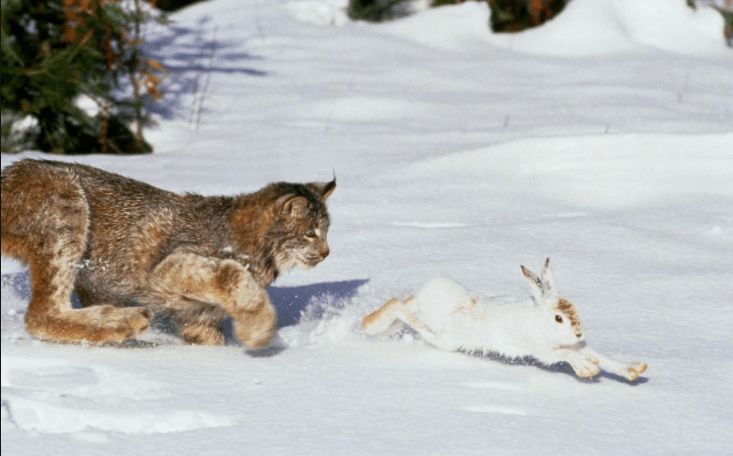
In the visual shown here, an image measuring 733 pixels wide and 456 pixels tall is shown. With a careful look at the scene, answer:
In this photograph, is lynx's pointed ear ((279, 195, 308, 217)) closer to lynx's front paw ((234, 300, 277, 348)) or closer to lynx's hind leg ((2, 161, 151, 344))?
lynx's front paw ((234, 300, 277, 348))

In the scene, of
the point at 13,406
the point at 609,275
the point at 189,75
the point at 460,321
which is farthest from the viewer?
the point at 189,75

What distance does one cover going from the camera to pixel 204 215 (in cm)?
404

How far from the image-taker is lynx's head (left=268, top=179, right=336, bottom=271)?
156 inches

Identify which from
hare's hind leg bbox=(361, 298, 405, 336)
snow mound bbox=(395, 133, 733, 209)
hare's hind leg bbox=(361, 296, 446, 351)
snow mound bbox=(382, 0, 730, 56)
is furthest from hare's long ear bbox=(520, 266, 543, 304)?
snow mound bbox=(382, 0, 730, 56)

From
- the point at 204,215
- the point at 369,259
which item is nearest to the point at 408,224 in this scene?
the point at 369,259

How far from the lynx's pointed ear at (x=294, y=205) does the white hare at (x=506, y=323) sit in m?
0.57

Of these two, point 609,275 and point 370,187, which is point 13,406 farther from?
point 370,187

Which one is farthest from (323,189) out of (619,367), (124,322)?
(619,367)

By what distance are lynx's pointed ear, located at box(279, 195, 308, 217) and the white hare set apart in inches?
22.4

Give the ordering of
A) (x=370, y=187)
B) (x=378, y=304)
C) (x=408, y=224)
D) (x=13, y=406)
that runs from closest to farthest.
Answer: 1. (x=13, y=406)
2. (x=378, y=304)
3. (x=408, y=224)
4. (x=370, y=187)

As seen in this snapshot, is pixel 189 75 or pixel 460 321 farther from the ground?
pixel 460 321

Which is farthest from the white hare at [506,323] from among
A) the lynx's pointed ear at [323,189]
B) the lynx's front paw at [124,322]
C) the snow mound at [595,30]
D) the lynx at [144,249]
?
the snow mound at [595,30]

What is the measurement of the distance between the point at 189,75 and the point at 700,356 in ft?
22.7

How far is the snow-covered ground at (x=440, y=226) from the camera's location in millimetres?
3012
